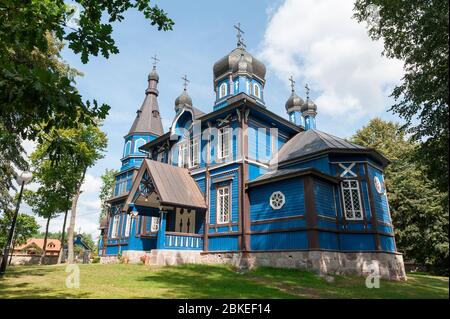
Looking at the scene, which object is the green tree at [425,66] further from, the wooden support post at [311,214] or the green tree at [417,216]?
the green tree at [417,216]

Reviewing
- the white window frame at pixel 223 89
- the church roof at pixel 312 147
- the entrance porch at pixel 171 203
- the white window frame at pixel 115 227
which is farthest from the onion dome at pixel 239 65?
the white window frame at pixel 115 227

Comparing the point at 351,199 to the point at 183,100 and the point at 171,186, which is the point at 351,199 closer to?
the point at 171,186

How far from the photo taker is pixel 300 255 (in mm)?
13609

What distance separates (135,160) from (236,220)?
16.7 meters

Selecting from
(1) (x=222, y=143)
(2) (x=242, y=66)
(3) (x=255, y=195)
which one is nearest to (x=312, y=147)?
(3) (x=255, y=195)

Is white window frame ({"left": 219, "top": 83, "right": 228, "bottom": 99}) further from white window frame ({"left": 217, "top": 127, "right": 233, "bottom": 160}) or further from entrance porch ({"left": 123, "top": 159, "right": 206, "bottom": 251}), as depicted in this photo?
entrance porch ({"left": 123, "top": 159, "right": 206, "bottom": 251})

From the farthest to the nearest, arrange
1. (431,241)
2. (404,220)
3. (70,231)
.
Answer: (70,231) → (404,220) → (431,241)

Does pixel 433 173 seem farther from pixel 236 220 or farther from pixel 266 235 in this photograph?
pixel 236 220

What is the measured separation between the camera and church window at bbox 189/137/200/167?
20252mm

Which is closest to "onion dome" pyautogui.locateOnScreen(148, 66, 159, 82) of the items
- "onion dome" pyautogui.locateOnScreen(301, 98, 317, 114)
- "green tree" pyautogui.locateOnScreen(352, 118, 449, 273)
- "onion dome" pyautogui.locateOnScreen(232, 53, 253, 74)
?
"onion dome" pyautogui.locateOnScreen(232, 53, 253, 74)

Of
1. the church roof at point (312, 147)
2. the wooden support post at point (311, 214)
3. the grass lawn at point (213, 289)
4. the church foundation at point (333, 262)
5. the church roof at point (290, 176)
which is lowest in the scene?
the grass lawn at point (213, 289)

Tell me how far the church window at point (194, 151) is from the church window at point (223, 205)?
313 cm

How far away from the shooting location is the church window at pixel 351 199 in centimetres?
1513
